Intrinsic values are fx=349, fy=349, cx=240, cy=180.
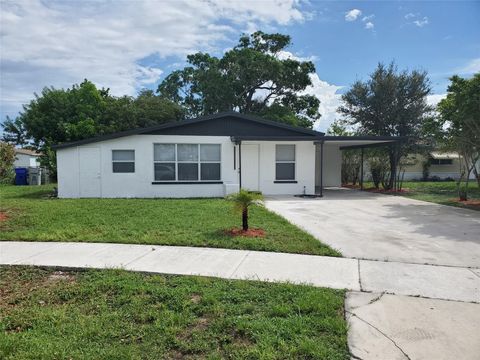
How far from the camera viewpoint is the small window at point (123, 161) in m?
13.9

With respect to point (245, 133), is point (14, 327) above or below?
below

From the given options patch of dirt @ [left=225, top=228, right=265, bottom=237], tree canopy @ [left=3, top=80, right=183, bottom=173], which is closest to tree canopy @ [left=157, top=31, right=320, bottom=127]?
tree canopy @ [left=3, top=80, right=183, bottom=173]

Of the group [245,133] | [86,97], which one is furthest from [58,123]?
[245,133]

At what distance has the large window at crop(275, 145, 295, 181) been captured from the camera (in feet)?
49.7

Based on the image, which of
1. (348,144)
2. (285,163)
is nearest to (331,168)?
(348,144)

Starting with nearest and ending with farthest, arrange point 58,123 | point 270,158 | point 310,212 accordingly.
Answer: point 310,212, point 270,158, point 58,123

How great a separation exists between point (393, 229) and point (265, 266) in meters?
4.26

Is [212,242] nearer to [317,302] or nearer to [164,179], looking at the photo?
[317,302]

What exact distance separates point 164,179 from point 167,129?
201 centimetres

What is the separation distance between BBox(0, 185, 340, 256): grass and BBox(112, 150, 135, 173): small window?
138 inches

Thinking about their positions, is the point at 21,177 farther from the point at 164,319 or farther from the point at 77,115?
the point at 164,319

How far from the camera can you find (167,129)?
13859 mm

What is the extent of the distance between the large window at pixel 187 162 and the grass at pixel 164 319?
31.4 feet

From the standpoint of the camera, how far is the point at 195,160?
14.2 metres
